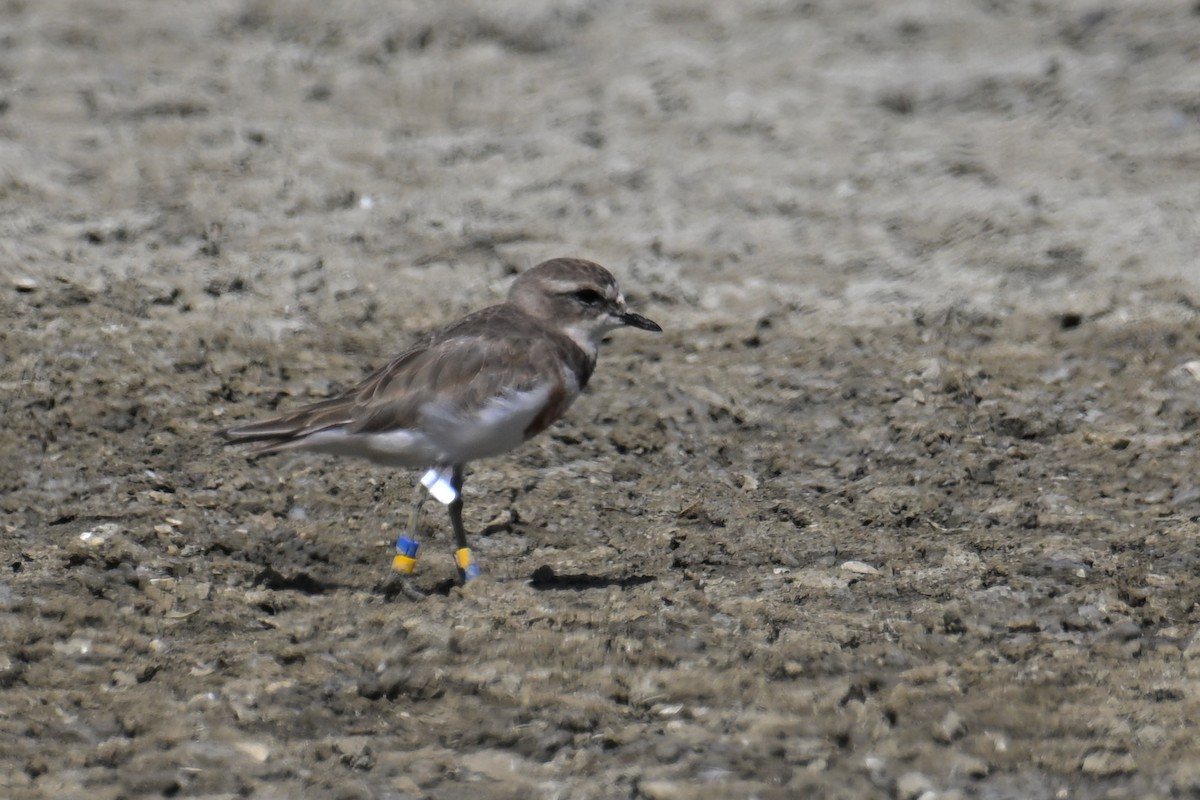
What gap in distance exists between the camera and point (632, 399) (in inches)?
313

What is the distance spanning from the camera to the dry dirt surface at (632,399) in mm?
5129

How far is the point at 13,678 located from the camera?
5.35 meters

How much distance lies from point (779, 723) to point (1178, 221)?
17.5ft

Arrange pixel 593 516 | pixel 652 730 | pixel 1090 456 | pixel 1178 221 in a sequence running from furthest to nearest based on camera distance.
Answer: pixel 1178 221
pixel 1090 456
pixel 593 516
pixel 652 730

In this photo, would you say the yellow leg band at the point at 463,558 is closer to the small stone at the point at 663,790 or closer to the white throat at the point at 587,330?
the white throat at the point at 587,330

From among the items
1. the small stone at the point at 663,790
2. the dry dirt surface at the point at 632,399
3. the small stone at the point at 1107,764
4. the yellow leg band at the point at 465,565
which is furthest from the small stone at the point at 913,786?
the yellow leg band at the point at 465,565

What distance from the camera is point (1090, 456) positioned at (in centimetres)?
736

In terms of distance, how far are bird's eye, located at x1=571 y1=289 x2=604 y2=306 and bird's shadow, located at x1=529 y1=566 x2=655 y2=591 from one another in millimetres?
1145

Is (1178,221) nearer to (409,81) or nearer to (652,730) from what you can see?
(409,81)

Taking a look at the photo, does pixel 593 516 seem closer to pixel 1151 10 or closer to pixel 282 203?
pixel 282 203

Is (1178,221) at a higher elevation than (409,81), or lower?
lower

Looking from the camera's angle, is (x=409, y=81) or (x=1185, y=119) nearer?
(x=1185, y=119)

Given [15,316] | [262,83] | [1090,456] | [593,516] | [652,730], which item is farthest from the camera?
[262,83]

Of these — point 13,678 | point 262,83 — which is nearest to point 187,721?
point 13,678
